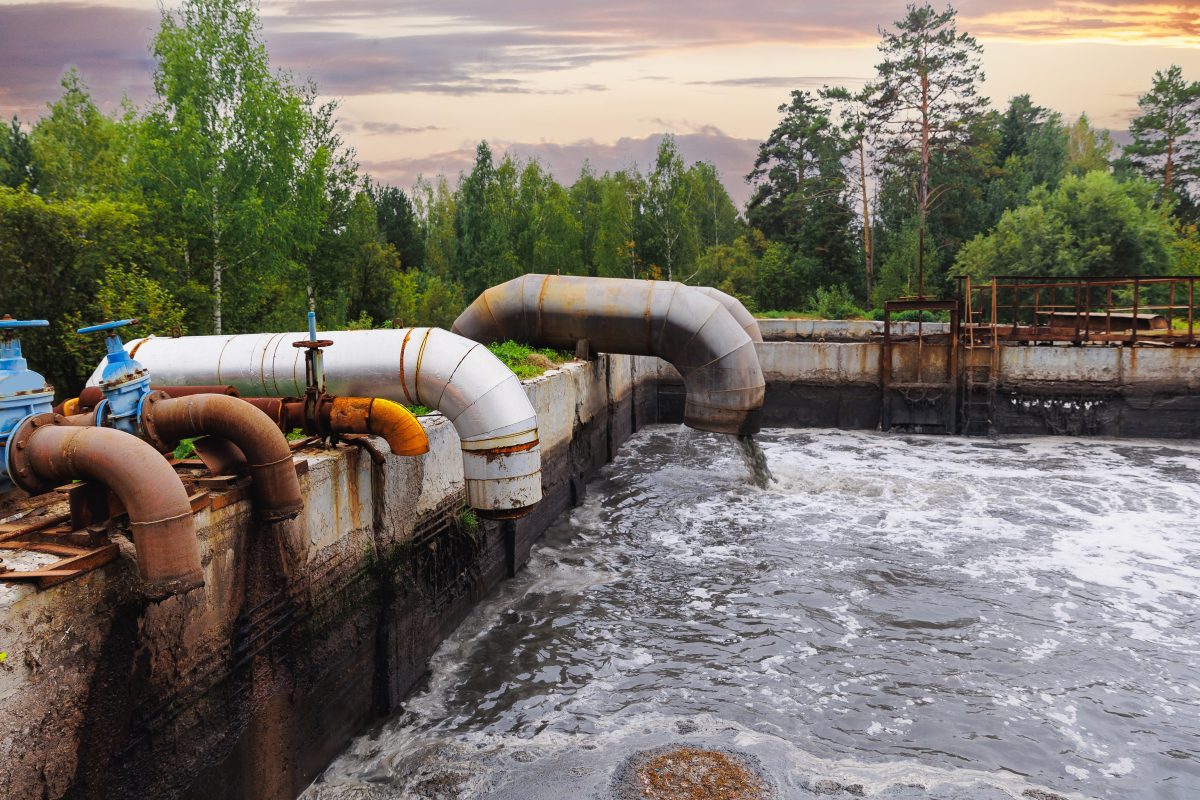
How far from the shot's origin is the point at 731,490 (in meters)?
16.1

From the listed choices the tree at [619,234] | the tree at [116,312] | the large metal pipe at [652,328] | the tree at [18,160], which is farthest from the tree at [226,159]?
the tree at [619,234]

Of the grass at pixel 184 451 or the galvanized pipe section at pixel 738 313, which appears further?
the galvanized pipe section at pixel 738 313

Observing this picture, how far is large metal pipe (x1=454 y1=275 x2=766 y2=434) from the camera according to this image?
1514cm

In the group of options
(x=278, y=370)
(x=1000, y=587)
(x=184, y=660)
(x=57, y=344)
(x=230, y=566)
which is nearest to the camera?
(x=184, y=660)

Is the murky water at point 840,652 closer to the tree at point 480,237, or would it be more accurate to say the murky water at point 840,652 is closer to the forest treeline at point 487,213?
the forest treeline at point 487,213

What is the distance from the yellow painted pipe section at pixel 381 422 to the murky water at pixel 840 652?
105 inches

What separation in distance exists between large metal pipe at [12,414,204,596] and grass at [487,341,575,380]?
863 cm

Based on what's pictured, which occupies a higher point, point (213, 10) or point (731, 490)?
point (213, 10)

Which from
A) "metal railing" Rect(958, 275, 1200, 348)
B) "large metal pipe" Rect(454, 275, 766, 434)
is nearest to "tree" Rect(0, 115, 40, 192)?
"large metal pipe" Rect(454, 275, 766, 434)

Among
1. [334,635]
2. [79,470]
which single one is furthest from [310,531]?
[79,470]

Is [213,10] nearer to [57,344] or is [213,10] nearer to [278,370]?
[57,344]

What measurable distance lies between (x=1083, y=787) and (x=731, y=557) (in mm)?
5914

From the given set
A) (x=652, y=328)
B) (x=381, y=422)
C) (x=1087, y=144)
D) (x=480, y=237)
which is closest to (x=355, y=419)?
(x=381, y=422)

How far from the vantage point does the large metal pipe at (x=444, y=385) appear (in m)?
8.16
